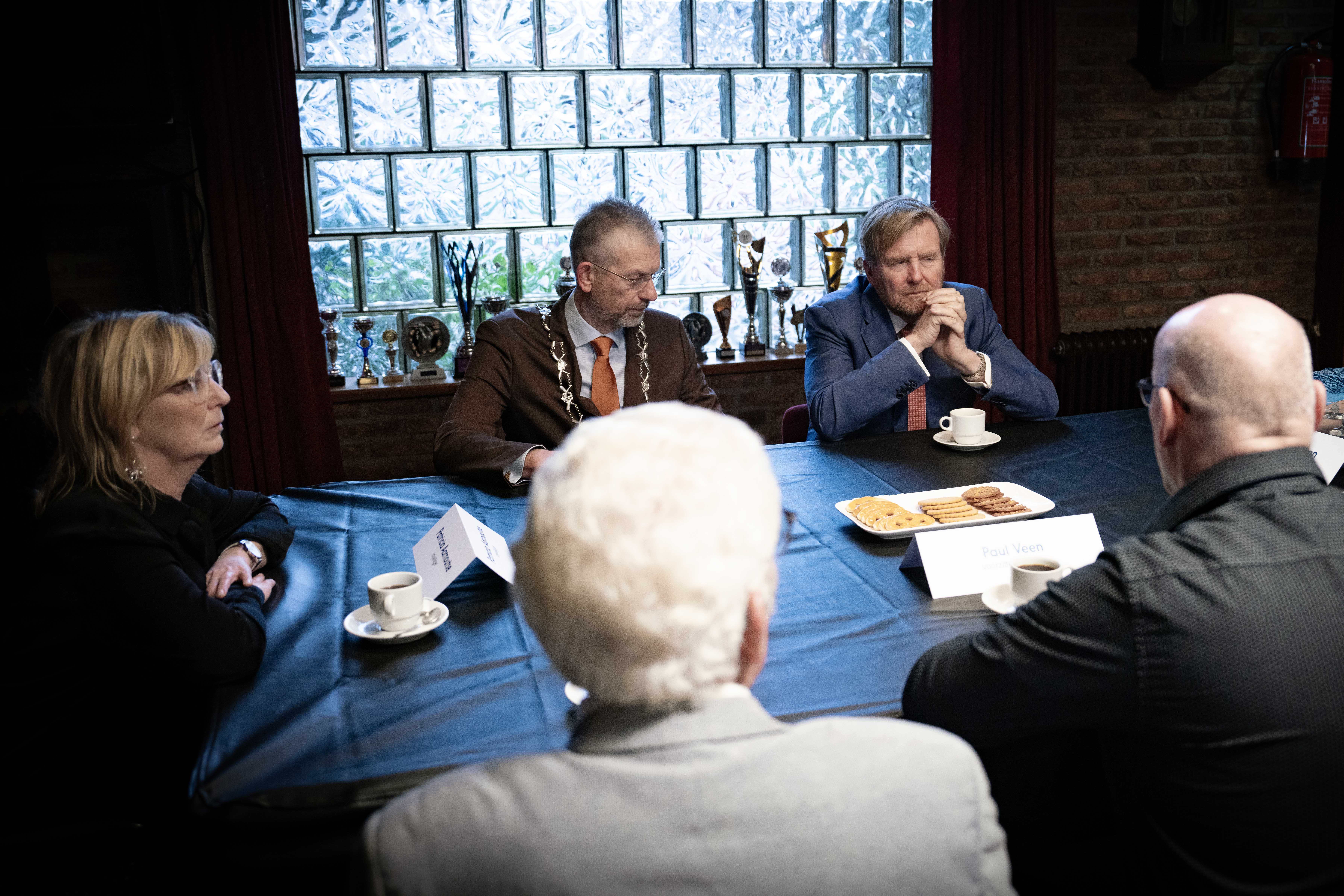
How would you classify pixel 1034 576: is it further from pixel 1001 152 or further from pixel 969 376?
pixel 1001 152

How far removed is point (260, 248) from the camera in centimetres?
382

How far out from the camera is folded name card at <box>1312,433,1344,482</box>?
2.00 m

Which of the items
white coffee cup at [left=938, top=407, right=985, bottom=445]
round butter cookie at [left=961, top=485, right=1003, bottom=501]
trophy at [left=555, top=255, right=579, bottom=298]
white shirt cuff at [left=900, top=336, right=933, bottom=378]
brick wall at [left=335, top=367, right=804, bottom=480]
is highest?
trophy at [left=555, top=255, right=579, bottom=298]

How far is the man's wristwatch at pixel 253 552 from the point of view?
1769mm

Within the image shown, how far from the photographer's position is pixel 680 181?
4.36 meters

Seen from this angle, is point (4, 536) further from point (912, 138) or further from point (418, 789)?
point (912, 138)

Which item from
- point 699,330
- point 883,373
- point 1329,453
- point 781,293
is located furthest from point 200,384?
point 781,293

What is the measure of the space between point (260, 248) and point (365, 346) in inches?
20.9

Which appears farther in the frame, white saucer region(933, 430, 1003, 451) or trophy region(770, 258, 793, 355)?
trophy region(770, 258, 793, 355)

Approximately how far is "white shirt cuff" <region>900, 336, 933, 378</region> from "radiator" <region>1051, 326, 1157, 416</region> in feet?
7.53

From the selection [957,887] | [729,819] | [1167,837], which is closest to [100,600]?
[729,819]

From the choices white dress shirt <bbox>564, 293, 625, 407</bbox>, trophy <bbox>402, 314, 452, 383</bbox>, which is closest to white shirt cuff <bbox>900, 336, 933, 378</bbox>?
white dress shirt <bbox>564, 293, 625, 407</bbox>

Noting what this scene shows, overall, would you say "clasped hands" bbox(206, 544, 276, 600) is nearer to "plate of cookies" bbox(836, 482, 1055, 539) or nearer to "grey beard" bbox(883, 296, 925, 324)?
"plate of cookies" bbox(836, 482, 1055, 539)

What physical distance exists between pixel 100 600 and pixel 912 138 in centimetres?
397
